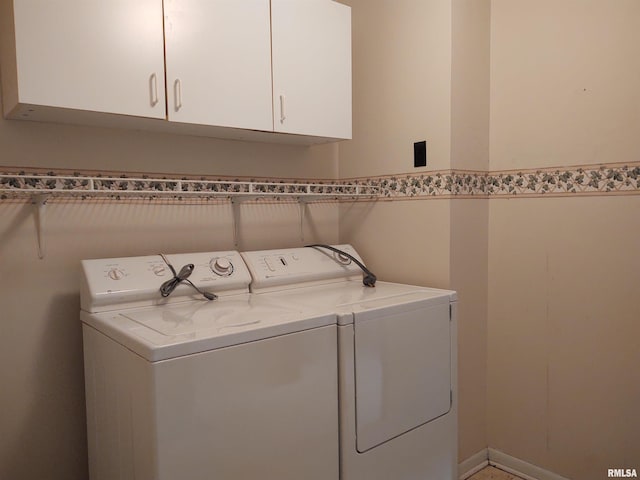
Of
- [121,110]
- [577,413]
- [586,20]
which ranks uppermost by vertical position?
[586,20]

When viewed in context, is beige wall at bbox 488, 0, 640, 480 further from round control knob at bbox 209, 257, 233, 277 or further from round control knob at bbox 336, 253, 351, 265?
round control knob at bbox 209, 257, 233, 277

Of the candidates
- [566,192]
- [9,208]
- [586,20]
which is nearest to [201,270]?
[9,208]

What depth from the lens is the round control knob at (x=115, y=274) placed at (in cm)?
158

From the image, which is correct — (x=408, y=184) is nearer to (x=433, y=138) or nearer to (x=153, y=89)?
(x=433, y=138)

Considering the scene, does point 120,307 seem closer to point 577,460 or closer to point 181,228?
point 181,228

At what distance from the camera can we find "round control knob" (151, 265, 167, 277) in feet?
5.46

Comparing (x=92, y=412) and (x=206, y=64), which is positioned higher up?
(x=206, y=64)

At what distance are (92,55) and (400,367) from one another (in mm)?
1394

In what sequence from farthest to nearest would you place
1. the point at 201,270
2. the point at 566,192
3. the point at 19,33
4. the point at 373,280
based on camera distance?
1. the point at 373,280
2. the point at 566,192
3. the point at 201,270
4. the point at 19,33

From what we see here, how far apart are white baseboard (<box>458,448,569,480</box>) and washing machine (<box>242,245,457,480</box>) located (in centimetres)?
33

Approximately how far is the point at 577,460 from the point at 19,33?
2492mm

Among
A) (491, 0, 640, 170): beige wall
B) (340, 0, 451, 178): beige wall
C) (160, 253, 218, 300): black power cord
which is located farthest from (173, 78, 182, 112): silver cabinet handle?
(491, 0, 640, 170): beige wall

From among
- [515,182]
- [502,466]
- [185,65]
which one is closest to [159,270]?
[185,65]

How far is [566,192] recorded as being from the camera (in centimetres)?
194
